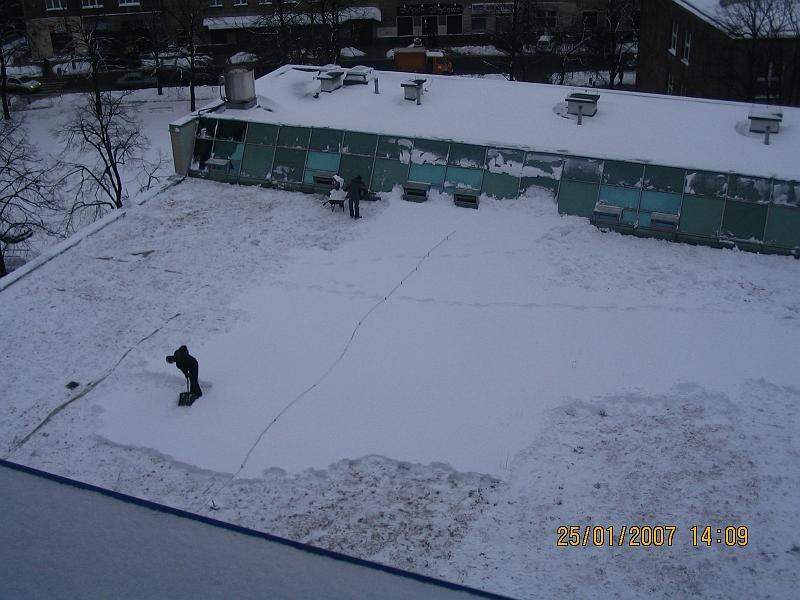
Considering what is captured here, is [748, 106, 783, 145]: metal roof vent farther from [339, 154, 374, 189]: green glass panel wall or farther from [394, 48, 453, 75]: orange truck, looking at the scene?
[394, 48, 453, 75]: orange truck

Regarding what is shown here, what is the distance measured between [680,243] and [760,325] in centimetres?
375

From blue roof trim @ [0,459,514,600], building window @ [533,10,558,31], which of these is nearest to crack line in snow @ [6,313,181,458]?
blue roof trim @ [0,459,514,600]

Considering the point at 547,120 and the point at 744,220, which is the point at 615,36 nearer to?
the point at 547,120

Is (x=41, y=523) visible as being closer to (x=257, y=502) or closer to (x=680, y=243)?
(x=257, y=502)

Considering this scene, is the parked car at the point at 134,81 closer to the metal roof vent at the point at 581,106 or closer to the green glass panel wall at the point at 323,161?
the green glass panel wall at the point at 323,161

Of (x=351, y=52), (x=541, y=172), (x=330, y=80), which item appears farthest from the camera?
(x=351, y=52)

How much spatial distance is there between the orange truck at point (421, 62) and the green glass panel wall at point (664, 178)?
29.8 m

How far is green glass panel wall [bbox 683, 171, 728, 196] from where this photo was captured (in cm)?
2042

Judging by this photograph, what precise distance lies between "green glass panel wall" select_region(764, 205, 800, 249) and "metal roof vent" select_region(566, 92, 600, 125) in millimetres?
5972

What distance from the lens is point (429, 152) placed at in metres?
22.8

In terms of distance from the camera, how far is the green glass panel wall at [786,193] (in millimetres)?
19859

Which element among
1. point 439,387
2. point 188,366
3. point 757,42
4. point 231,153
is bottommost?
point 439,387

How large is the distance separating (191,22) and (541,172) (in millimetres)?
33910

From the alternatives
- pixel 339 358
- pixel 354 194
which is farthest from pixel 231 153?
pixel 339 358
